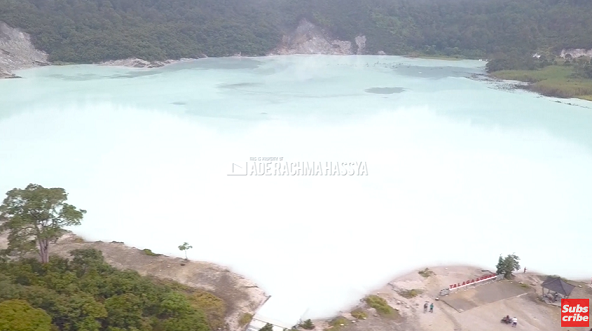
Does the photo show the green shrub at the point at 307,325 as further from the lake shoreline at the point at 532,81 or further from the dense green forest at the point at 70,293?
the lake shoreline at the point at 532,81

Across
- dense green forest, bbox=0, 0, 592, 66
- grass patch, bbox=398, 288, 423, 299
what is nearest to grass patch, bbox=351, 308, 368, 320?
grass patch, bbox=398, 288, 423, 299

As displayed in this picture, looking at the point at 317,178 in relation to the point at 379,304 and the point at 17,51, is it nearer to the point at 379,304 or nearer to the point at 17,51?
the point at 379,304

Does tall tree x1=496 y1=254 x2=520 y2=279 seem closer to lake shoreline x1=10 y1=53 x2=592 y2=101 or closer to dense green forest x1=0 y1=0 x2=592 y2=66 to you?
lake shoreline x1=10 y1=53 x2=592 y2=101

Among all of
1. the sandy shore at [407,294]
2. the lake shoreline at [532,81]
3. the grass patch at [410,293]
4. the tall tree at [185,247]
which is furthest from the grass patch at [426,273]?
the lake shoreline at [532,81]

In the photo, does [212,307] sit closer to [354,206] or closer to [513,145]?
[354,206]

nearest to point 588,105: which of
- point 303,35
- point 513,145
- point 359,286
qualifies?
point 513,145

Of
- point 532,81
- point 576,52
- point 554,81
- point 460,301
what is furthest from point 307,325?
point 576,52
